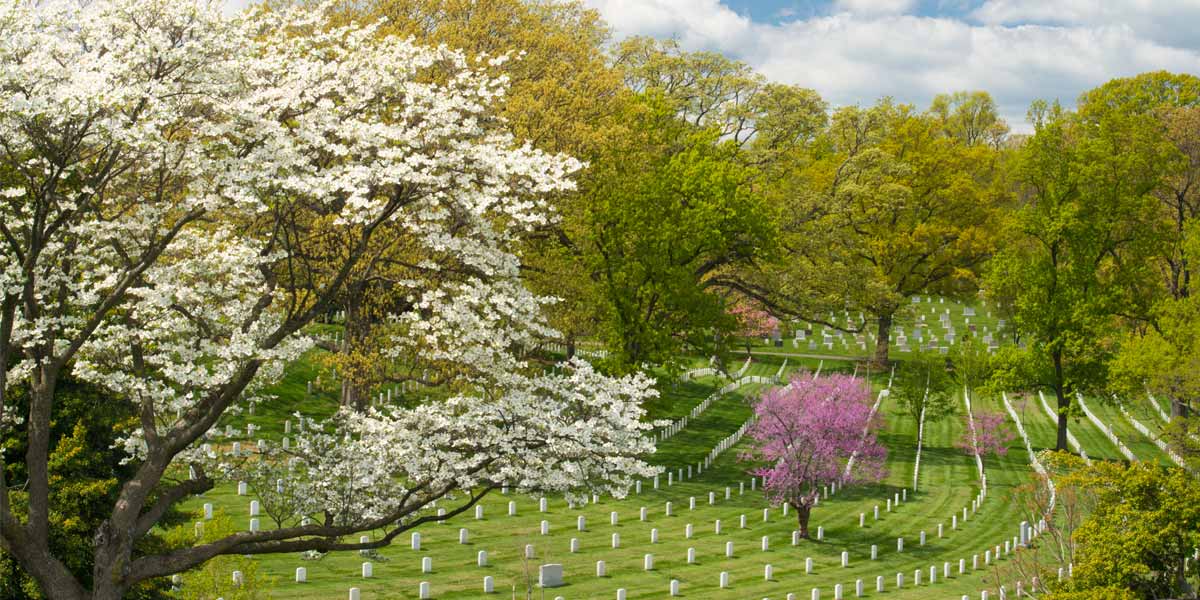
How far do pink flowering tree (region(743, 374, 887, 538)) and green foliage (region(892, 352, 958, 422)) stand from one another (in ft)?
29.8

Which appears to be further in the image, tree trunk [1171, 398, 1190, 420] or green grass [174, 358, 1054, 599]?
tree trunk [1171, 398, 1190, 420]

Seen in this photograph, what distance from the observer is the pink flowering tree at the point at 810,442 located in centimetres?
3869

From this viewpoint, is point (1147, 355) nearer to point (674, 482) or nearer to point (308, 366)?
point (674, 482)

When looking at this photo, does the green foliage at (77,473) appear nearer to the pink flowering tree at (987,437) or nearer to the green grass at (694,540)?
the green grass at (694,540)

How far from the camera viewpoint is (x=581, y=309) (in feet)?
121

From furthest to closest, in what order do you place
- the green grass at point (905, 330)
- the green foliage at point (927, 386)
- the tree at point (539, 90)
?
the green grass at point (905, 330) → the green foliage at point (927, 386) → the tree at point (539, 90)

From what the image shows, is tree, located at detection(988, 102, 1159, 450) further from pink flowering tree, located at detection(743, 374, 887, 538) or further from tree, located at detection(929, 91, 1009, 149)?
tree, located at detection(929, 91, 1009, 149)

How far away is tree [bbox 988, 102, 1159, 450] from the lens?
48219 mm

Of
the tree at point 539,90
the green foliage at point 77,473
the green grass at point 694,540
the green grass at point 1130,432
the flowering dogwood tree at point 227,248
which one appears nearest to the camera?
the flowering dogwood tree at point 227,248

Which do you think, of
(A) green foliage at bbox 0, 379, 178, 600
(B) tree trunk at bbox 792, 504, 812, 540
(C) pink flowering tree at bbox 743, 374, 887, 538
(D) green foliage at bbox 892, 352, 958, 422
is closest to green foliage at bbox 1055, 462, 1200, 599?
(B) tree trunk at bbox 792, 504, 812, 540

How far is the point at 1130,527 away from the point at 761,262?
992 inches

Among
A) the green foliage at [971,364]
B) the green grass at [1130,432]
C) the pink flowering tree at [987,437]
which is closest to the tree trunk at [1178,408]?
the green grass at [1130,432]

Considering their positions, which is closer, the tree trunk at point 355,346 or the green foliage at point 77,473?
the green foliage at point 77,473

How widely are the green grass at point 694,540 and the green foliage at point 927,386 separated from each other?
7.95 ft
